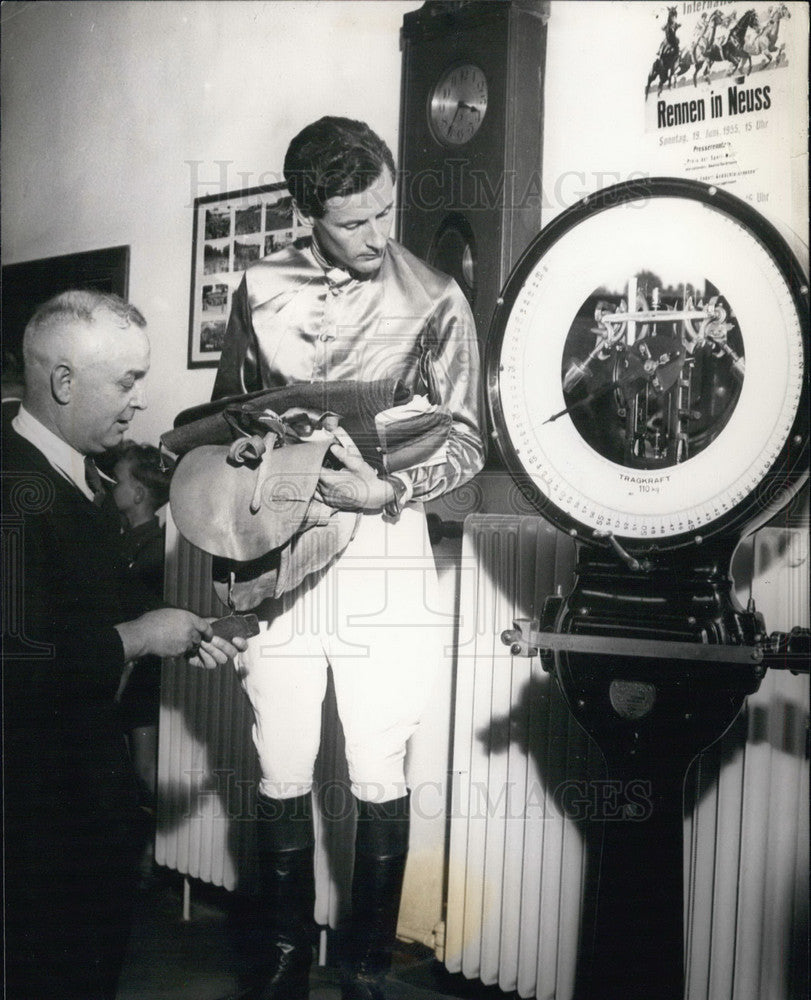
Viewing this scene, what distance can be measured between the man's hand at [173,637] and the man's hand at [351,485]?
0.29 meters

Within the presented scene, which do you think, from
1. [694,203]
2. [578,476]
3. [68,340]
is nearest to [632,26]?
[694,203]

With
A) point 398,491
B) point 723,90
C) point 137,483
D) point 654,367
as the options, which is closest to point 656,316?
point 654,367

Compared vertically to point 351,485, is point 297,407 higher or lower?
higher

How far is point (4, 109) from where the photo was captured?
60.3 inches

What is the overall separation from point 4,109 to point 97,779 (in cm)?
113

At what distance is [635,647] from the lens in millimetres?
931

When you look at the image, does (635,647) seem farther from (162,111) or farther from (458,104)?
(162,111)

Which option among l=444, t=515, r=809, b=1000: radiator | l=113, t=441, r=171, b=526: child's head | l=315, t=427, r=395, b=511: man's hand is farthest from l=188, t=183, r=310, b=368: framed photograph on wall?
l=444, t=515, r=809, b=1000: radiator

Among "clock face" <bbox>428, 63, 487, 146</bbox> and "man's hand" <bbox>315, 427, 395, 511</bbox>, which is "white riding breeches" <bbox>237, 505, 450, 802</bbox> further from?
"clock face" <bbox>428, 63, 487, 146</bbox>

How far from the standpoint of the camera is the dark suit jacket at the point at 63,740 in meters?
1.34

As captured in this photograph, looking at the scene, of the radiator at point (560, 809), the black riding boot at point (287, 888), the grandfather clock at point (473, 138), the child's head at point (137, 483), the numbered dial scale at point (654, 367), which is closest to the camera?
the numbered dial scale at point (654, 367)

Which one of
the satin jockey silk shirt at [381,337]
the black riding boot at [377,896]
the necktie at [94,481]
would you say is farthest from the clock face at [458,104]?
the black riding boot at [377,896]

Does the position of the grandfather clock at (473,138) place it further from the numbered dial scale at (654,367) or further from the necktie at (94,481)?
the necktie at (94,481)

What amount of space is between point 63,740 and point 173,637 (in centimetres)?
23
